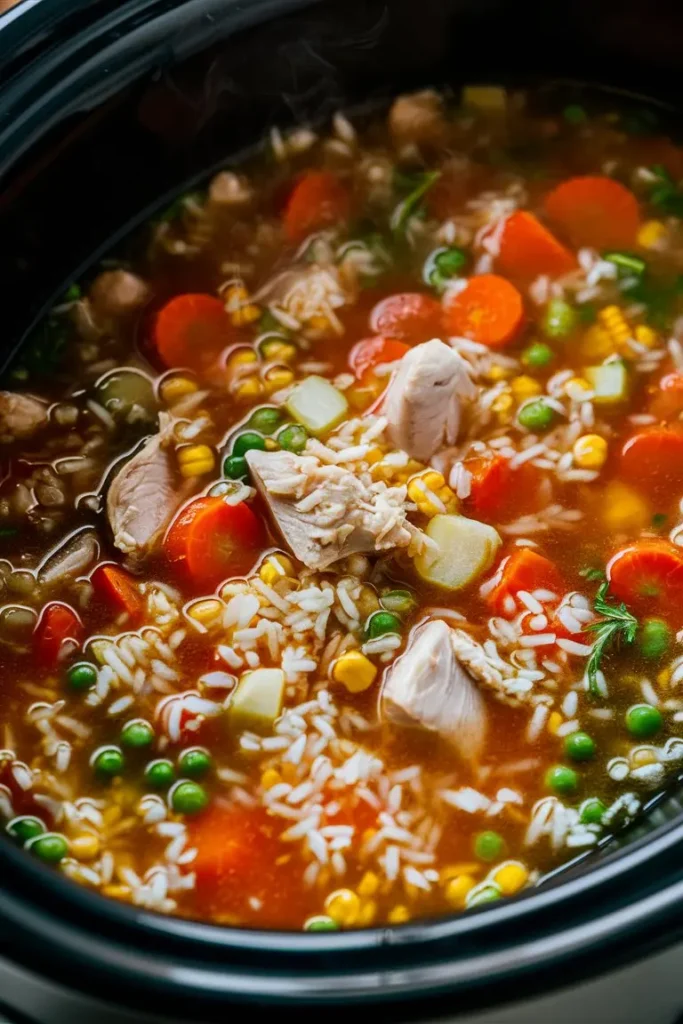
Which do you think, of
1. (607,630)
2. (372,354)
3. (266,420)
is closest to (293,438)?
(266,420)

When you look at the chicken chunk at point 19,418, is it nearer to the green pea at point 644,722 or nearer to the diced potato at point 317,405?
the diced potato at point 317,405

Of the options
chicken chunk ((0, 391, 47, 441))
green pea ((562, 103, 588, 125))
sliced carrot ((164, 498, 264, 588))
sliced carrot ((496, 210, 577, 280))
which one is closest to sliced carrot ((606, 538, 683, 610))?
sliced carrot ((164, 498, 264, 588))

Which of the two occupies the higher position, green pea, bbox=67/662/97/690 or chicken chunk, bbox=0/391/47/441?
chicken chunk, bbox=0/391/47/441

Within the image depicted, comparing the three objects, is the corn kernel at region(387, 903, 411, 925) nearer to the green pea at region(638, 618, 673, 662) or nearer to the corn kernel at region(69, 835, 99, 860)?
the corn kernel at region(69, 835, 99, 860)

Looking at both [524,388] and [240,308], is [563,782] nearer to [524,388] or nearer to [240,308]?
[524,388]

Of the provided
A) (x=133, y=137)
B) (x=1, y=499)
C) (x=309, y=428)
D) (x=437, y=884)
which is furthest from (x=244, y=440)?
(x=437, y=884)

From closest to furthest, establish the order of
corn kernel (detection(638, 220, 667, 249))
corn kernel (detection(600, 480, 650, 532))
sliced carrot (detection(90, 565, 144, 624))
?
sliced carrot (detection(90, 565, 144, 624))
corn kernel (detection(600, 480, 650, 532))
corn kernel (detection(638, 220, 667, 249))

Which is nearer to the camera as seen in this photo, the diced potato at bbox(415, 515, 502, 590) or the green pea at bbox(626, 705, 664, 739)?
the green pea at bbox(626, 705, 664, 739)

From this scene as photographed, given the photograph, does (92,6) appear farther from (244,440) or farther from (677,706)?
(677,706)
